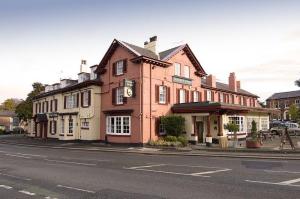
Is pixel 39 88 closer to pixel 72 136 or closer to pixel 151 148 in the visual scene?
pixel 72 136

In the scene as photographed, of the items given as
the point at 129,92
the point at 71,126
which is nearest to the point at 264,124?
the point at 129,92

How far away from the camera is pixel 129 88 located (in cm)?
2955

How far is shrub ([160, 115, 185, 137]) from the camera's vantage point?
29.5 metres

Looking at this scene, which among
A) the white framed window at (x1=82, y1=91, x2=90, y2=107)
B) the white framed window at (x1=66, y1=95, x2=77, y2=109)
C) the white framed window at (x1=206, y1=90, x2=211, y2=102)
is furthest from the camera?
the white framed window at (x1=206, y1=90, x2=211, y2=102)

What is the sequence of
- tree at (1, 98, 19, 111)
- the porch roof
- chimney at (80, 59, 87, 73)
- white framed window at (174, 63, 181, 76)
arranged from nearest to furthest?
the porch roof
white framed window at (174, 63, 181, 76)
chimney at (80, 59, 87, 73)
tree at (1, 98, 19, 111)

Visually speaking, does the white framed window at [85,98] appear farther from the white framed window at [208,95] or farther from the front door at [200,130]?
the white framed window at [208,95]

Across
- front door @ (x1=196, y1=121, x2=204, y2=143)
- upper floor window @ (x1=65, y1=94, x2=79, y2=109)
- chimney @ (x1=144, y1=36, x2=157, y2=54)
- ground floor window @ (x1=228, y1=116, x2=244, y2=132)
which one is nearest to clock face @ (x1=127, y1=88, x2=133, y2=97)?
chimney @ (x1=144, y1=36, x2=157, y2=54)

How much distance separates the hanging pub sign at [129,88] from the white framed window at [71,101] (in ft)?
34.3

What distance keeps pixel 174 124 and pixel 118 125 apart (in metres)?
5.90

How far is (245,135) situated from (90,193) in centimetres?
2900

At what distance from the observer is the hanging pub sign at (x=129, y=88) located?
1148 inches

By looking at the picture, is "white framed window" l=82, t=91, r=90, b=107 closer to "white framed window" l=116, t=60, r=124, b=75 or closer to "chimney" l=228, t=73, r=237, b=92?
"white framed window" l=116, t=60, r=124, b=75

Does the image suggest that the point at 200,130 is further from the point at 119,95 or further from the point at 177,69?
the point at 119,95

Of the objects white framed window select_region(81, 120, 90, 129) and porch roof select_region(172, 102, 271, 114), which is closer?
porch roof select_region(172, 102, 271, 114)
